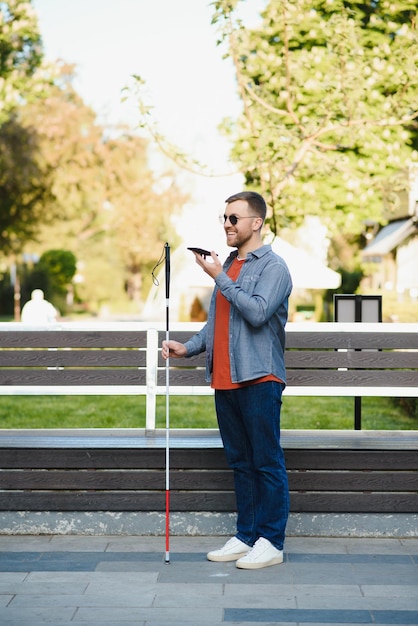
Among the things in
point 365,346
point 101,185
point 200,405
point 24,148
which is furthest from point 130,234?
point 365,346

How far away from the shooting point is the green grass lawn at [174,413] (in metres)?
11.8

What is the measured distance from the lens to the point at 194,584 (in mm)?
5289

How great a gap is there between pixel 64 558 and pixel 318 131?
7.26 m

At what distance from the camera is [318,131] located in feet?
39.4

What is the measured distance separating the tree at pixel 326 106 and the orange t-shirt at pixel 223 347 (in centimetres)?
476

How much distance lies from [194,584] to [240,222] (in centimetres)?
175

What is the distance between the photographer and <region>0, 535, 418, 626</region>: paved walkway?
4.77 meters

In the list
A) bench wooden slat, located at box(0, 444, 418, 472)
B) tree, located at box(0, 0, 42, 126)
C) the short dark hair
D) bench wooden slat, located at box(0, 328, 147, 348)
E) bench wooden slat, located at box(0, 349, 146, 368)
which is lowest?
bench wooden slat, located at box(0, 444, 418, 472)

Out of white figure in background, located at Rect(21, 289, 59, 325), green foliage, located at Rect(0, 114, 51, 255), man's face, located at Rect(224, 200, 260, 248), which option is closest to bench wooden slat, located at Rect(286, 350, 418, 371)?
man's face, located at Rect(224, 200, 260, 248)

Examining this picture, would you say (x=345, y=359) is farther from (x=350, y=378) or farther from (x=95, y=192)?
(x=95, y=192)

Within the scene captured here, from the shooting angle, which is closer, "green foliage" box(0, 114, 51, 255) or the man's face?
the man's face

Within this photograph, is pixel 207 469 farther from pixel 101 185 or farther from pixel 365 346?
pixel 101 185

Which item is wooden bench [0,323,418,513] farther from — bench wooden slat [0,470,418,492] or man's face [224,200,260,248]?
man's face [224,200,260,248]

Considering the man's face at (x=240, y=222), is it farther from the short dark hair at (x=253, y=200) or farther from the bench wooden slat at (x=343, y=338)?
the bench wooden slat at (x=343, y=338)
